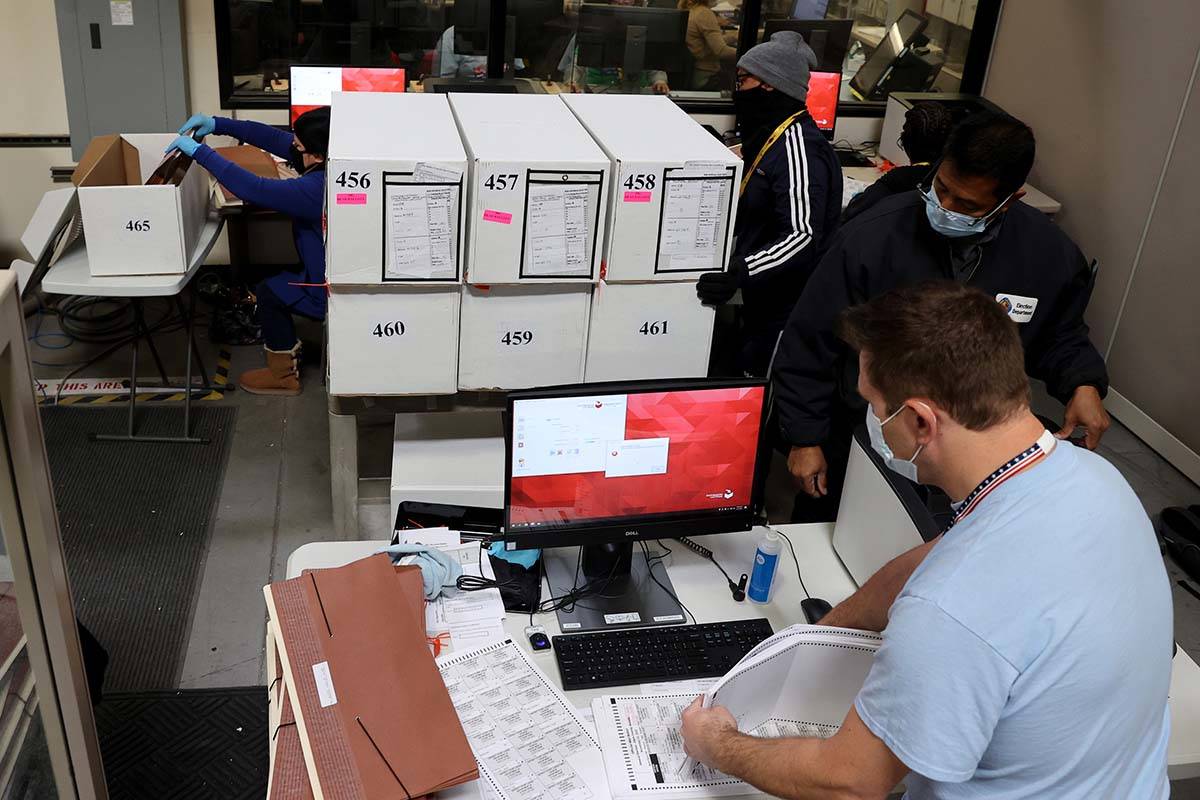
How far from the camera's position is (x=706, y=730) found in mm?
1616

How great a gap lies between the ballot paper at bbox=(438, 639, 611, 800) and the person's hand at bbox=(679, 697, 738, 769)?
155mm

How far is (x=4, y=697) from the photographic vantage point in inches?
59.5

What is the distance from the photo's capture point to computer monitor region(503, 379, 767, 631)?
6.23 feet

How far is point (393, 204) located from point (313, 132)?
4.52 ft

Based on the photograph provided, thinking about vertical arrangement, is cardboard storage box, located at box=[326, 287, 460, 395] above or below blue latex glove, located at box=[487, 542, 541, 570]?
above

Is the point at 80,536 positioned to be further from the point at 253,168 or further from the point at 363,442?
the point at 253,168

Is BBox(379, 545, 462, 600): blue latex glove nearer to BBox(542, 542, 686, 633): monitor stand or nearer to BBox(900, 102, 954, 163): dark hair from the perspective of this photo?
BBox(542, 542, 686, 633): monitor stand

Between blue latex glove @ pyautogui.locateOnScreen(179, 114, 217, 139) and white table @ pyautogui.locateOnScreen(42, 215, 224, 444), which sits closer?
white table @ pyautogui.locateOnScreen(42, 215, 224, 444)

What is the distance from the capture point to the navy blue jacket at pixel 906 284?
242cm

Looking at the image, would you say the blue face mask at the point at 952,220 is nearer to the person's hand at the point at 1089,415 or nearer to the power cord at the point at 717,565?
the person's hand at the point at 1089,415

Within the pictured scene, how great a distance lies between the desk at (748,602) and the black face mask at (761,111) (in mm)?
1396

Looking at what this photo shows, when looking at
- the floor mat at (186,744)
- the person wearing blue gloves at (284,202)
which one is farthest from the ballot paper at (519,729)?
the person wearing blue gloves at (284,202)

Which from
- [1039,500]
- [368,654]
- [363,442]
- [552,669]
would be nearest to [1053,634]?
[1039,500]

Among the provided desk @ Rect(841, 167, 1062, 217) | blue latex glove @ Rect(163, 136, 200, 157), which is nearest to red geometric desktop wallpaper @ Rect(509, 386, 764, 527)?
blue latex glove @ Rect(163, 136, 200, 157)
